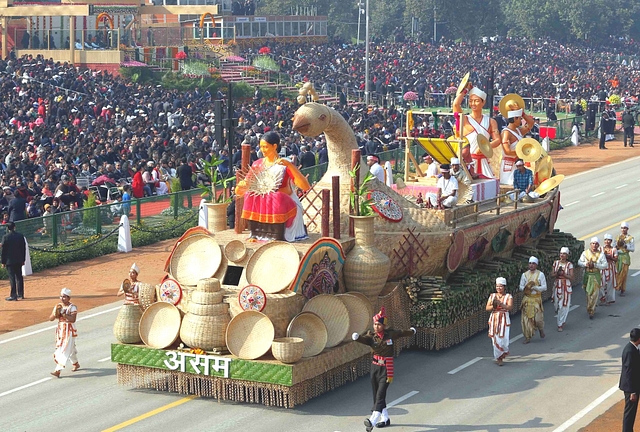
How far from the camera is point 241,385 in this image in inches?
659

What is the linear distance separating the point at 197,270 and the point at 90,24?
5643 centimetres

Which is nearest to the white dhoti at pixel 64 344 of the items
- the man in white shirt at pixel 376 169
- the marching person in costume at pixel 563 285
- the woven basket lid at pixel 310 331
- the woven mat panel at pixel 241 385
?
the woven mat panel at pixel 241 385

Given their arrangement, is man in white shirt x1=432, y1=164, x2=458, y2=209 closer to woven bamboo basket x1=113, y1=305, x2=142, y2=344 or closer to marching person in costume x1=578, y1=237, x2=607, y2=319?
marching person in costume x1=578, y1=237, x2=607, y2=319

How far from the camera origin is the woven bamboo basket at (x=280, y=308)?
1684cm

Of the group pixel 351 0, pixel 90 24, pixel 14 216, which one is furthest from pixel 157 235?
pixel 351 0

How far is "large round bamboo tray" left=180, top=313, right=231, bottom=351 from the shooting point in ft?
55.2

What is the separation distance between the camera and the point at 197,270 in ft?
59.5

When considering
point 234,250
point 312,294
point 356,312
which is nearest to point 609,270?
point 356,312

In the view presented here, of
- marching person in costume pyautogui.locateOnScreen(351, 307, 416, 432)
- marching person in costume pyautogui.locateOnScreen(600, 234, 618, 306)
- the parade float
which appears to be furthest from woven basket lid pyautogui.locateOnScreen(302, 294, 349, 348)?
marching person in costume pyautogui.locateOnScreen(600, 234, 618, 306)

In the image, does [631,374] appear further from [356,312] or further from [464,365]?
[464,365]

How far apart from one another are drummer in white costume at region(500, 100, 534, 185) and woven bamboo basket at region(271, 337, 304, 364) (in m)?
10.4

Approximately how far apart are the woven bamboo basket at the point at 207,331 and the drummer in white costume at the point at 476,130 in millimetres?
8522

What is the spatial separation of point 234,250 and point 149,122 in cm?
2796

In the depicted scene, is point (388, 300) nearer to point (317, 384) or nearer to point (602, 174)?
point (317, 384)
